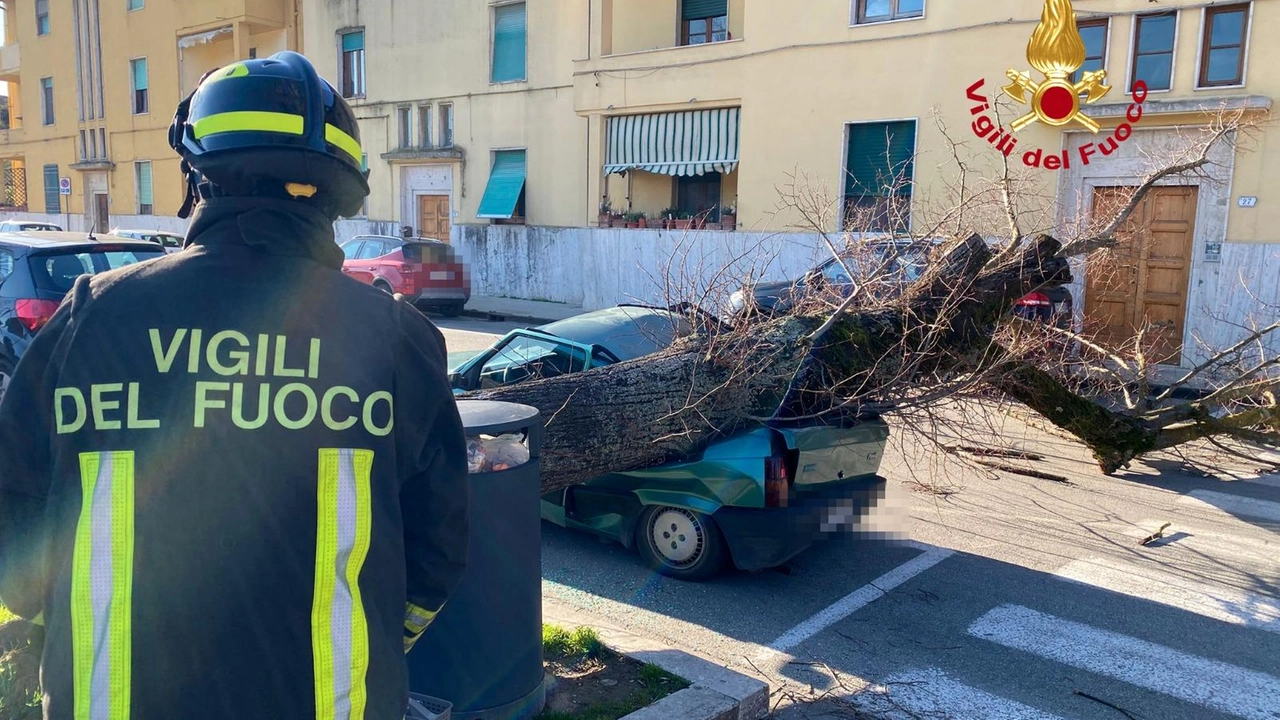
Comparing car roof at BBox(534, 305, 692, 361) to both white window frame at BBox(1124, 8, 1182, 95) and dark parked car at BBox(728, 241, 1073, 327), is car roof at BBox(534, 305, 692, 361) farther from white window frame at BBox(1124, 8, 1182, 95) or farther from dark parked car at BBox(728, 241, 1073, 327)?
white window frame at BBox(1124, 8, 1182, 95)

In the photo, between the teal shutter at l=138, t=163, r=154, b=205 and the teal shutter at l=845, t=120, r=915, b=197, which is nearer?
the teal shutter at l=845, t=120, r=915, b=197

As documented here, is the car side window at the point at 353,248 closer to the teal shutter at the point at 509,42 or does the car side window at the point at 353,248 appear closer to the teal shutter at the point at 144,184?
the teal shutter at the point at 509,42

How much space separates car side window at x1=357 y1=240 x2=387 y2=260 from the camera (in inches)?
712

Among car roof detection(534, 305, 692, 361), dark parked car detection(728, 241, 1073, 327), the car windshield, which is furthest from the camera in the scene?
the car windshield

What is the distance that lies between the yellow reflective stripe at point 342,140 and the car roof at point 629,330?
402cm

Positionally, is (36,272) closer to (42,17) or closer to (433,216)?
(433,216)

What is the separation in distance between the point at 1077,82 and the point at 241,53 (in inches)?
882

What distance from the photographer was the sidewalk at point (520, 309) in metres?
18.2

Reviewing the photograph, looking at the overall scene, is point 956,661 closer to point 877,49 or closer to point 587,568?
point 587,568

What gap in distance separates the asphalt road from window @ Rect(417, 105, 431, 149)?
62.0 feet

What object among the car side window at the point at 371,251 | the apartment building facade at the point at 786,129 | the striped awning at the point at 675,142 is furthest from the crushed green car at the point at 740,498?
the car side window at the point at 371,251

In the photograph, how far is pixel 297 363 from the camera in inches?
64.5

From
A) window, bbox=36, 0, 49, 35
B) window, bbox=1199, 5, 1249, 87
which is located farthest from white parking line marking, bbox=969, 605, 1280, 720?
window, bbox=36, 0, 49, 35

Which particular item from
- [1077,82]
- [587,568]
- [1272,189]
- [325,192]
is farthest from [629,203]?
[325,192]
